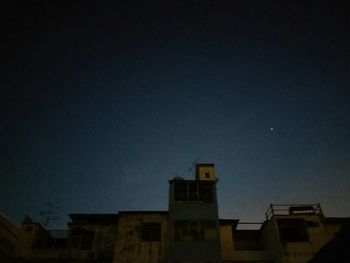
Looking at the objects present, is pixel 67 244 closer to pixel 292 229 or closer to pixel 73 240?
pixel 73 240

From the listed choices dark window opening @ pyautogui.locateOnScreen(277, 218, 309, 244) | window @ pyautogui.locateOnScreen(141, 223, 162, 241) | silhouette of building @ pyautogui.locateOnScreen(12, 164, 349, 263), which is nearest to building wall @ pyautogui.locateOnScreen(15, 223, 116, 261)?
silhouette of building @ pyautogui.locateOnScreen(12, 164, 349, 263)

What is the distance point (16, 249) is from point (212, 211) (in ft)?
66.3

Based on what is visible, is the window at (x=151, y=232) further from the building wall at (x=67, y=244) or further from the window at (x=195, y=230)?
the building wall at (x=67, y=244)

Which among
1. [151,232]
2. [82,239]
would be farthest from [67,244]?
[151,232]

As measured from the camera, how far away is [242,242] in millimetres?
34000

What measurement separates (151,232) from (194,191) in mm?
6095

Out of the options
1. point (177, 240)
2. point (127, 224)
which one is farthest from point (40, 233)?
point (177, 240)

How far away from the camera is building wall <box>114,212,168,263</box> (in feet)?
94.7

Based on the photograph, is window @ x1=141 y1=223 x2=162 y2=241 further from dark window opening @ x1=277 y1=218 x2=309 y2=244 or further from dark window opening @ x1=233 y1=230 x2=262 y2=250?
dark window opening @ x1=277 y1=218 x2=309 y2=244

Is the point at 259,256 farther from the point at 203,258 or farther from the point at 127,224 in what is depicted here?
the point at 127,224

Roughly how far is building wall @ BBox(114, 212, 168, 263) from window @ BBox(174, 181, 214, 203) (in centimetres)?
265

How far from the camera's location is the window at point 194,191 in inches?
1250

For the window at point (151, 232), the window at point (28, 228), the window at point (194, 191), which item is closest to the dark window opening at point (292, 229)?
the window at point (194, 191)

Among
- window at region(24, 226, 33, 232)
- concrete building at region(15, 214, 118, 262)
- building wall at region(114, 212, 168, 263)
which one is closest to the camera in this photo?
building wall at region(114, 212, 168, 263)
